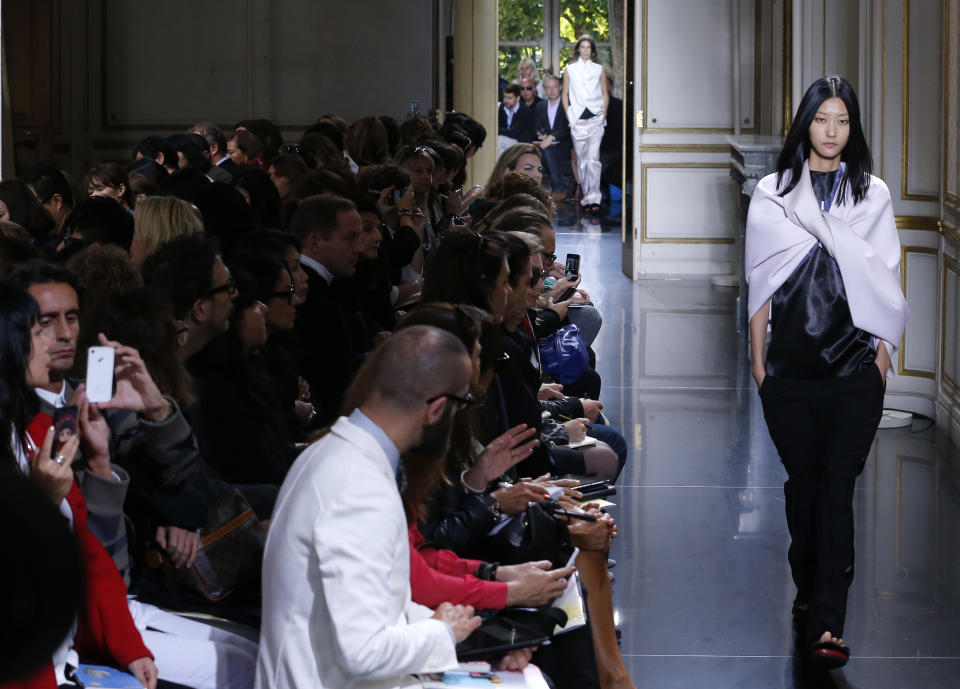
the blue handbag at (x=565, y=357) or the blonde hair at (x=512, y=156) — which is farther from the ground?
the blonde hair at (x=512, y=156)

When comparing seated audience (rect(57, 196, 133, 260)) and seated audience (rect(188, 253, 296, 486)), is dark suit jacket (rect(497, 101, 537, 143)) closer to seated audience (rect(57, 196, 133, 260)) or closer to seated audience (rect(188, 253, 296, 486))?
seated audience (rect(57, 196, 133, 260))

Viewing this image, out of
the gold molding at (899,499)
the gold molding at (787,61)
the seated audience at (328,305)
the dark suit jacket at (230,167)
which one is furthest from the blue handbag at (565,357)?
the gold molding at (787,61)

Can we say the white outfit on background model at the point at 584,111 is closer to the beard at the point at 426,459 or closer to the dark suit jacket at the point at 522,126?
the dark suit jacket at the point at 522,126

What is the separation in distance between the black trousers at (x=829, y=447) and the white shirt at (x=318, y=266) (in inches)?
62.1

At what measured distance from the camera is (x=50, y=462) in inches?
80.7

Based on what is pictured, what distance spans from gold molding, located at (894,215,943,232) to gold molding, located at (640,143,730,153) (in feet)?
16.8

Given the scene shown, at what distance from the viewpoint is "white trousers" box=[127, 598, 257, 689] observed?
2.60 metres

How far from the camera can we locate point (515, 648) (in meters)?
2.62

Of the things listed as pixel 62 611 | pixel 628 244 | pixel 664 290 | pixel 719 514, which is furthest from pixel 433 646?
pixel 628 244

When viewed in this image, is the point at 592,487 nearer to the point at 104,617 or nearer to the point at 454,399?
the point at 454,399

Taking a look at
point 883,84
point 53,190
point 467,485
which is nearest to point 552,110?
point 883,84

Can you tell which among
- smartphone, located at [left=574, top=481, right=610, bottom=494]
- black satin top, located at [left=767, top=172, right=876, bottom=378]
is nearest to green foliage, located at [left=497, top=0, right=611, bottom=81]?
black satin top, located at [left=767, top=172, right=876, bottom=378]

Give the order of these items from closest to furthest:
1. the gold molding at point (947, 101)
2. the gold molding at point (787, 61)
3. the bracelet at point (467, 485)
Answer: the bracelet at point (467, 485) → the gold molding at point (947, 101) → the gold molding at point (787, 61)

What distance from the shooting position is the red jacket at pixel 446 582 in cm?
263
